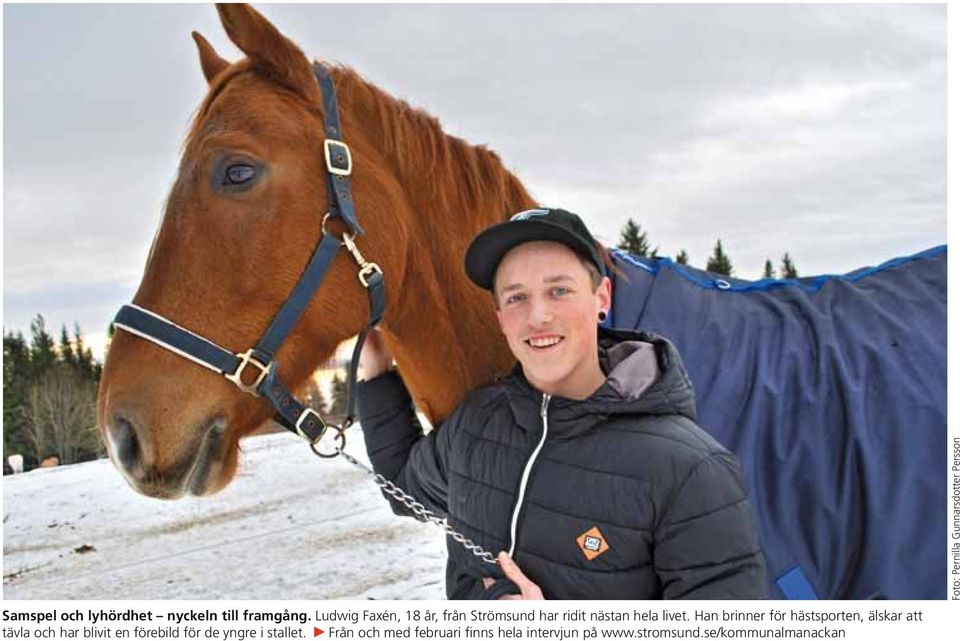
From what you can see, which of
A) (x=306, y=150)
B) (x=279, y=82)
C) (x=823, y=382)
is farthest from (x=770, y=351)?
(x=279, y=82)

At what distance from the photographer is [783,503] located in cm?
215

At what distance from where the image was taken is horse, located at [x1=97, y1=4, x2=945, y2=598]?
176cm

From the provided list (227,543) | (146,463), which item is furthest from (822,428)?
(227,543)

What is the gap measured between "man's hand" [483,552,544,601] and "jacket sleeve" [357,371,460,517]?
544 mm

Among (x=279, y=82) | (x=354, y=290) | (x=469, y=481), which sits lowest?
(x=469, y=481)

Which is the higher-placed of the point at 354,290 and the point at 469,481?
the point at 354,290

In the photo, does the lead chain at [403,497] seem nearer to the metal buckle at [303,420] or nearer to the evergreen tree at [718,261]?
the metal buckle at [303,420]

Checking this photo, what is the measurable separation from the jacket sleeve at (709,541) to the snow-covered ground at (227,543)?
122 inches

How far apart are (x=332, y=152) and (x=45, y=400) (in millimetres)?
28427

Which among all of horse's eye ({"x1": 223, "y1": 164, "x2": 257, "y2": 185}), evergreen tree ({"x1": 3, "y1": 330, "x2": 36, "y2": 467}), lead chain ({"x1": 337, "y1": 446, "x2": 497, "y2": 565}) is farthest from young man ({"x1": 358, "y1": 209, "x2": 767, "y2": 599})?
evergreen tree ({"x1": 3, "y1": 330, "x2": 36, "y2": 467})

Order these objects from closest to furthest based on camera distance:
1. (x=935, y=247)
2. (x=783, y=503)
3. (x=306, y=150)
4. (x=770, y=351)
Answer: (x=306, y=150), (x=783, y=503), (x=770, y=351), (x=935, y=247)
